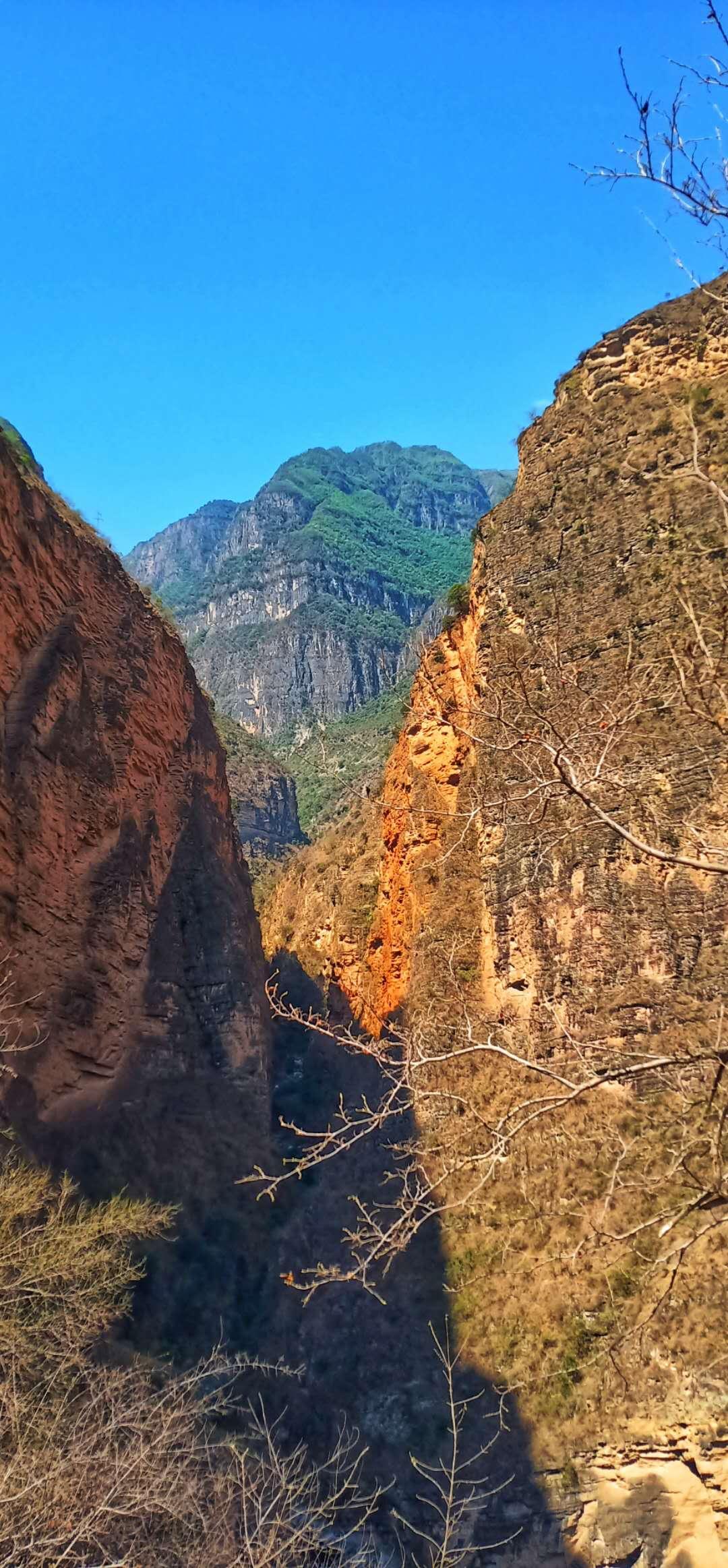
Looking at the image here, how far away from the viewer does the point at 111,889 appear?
670 inches

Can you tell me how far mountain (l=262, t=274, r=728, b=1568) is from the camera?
490 inches

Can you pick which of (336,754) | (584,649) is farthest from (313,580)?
(584,649)

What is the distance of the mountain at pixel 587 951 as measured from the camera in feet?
40.9

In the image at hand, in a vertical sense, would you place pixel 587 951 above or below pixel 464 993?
below

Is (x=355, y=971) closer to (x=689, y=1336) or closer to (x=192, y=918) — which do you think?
(x=192, y=918)

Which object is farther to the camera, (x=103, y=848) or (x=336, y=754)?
(x=336, y=754)

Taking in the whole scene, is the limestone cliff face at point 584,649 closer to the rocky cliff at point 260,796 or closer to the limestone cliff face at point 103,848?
the limestone cliff face at point 103,848

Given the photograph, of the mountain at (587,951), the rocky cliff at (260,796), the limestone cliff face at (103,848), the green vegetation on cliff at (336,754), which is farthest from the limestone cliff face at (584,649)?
the rocky cliff at (260,796)

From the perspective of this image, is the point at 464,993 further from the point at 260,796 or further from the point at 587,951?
the point at 260,796

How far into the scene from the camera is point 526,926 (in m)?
18.7

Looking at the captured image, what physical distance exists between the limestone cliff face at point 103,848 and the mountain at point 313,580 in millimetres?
74912

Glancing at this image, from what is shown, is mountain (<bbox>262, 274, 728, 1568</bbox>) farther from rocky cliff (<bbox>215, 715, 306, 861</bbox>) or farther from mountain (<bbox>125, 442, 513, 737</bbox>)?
mountain (<bbox>125, 442, 513, 737</bbox>)

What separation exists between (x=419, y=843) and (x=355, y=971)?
19.3ft

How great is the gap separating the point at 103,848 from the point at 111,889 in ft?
2.70
